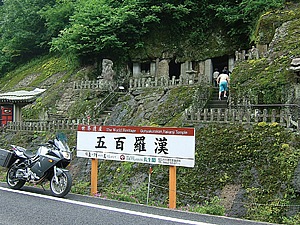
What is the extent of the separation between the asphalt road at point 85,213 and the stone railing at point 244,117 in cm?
530

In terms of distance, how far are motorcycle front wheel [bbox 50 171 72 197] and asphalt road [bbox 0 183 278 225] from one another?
16cm

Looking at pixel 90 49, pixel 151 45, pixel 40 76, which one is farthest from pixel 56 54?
pixel 151 45

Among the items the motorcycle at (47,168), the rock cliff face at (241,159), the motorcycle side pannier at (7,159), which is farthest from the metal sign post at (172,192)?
the motorcycle side pannier at (7,159)

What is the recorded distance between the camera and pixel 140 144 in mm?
7199

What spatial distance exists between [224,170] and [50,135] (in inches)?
468

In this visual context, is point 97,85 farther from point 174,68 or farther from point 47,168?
point 47,168

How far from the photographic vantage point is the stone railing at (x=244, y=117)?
999 centimetres

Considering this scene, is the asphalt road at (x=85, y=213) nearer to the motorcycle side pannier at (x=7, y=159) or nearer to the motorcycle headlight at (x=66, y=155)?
the motorcycle headlight at (x=66, y=155)

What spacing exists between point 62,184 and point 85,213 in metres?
1.64

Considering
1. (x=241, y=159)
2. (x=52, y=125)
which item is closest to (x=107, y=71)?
(x=52, y=125)

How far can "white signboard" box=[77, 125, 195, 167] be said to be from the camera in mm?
6676

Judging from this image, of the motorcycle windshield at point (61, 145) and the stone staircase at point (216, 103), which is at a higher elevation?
the stone staircase at point (216, 103)

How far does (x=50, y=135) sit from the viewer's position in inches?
734

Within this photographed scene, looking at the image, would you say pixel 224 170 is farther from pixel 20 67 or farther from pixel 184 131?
pixel 20 67
